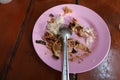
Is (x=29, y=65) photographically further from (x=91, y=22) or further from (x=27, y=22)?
(x=91, y=22)

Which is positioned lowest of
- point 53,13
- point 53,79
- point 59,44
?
point 53,79

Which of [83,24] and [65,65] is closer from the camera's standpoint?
[65,65]

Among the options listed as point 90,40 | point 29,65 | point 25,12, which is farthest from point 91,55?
point 25,12

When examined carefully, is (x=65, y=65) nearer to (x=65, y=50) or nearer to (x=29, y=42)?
(x=65, y=50)

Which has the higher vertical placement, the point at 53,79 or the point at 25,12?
the point at 25,12

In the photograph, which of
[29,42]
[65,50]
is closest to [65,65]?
[65,50]
